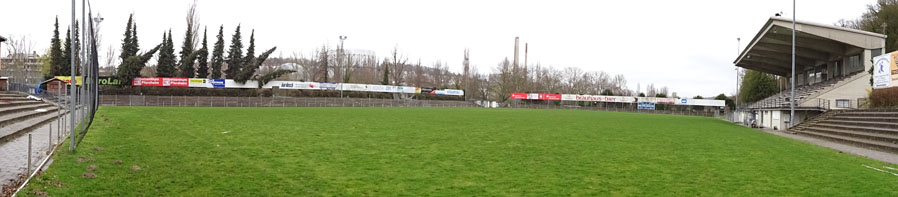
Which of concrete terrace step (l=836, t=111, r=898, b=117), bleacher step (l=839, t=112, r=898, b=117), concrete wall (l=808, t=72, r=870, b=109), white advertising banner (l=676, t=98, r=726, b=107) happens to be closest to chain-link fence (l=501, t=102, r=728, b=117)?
white advertising banner (l=676, t=98, r=726, b=107)

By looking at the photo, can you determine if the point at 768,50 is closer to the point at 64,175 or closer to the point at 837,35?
the point at 837,35

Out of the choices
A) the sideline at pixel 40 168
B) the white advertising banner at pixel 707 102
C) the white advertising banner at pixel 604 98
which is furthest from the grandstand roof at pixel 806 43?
the white advertising banner at pixel 604 98

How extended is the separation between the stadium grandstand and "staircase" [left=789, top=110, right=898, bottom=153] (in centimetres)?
244

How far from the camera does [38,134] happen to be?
15117 millimetres

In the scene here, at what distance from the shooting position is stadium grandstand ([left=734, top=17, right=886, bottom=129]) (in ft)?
104

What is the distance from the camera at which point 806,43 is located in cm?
3819

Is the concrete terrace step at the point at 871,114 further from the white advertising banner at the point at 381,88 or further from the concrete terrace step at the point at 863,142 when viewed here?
the white advertising banner at the point at 381,88

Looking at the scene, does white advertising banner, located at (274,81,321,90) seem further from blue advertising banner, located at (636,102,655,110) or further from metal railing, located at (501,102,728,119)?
blue advertising banner, located at (636,102,655,110)

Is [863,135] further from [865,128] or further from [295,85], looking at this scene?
[295,85]

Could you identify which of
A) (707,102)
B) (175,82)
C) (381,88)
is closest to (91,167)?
(175,82)

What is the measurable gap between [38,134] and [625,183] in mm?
15399

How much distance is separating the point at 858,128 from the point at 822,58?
24.6m

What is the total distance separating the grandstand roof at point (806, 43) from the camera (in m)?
33.8

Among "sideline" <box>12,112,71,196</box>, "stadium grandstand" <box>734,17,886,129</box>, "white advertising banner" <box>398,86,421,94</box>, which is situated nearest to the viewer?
"sideline" <box>12,112,71,196</box>
